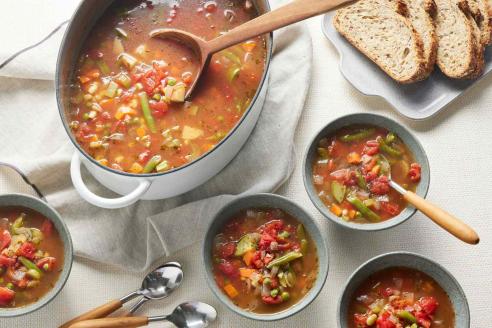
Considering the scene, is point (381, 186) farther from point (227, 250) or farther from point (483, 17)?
point (483, 17)

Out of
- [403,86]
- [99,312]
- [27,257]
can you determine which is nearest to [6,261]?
[27,257]

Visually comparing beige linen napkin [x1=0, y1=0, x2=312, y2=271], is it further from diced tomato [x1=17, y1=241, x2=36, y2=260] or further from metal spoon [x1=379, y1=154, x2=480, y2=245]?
metal spoon [x1=379, y1=154, x2=480, y2=245]

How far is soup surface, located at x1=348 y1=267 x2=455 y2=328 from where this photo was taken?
361 centimetres

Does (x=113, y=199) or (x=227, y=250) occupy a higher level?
(x=113, y=199)

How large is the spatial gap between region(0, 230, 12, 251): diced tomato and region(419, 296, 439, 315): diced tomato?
78.9 inches

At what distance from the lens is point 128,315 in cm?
380

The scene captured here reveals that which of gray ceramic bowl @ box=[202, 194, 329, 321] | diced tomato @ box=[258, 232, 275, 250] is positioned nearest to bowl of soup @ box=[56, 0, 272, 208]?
gray ceramic bowl @ box=[202, 194, 329, 321]

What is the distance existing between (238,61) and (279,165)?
0.57 m

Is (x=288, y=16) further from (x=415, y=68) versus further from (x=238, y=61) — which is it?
(x=415, y=68)

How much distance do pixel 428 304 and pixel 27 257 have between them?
6.33 ft

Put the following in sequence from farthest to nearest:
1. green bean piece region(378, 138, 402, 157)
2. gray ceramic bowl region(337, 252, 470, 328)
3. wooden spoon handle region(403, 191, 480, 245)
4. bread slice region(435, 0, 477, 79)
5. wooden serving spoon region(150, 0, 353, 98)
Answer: bread slice region(435, 0, 477, 79) → green bean piece region(378, 138, 402, 157) → gray ceramic bowl region(337, 252, 470, 328) → wooden serving spoon region(150, 0, 353, 98) → wooden spoon handle region(403, 191, 480, 245)

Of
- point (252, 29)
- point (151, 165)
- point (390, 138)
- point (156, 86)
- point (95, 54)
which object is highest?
point (252, 29)

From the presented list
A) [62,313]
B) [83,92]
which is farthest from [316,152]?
[62,313]

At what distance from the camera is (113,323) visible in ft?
11.6
